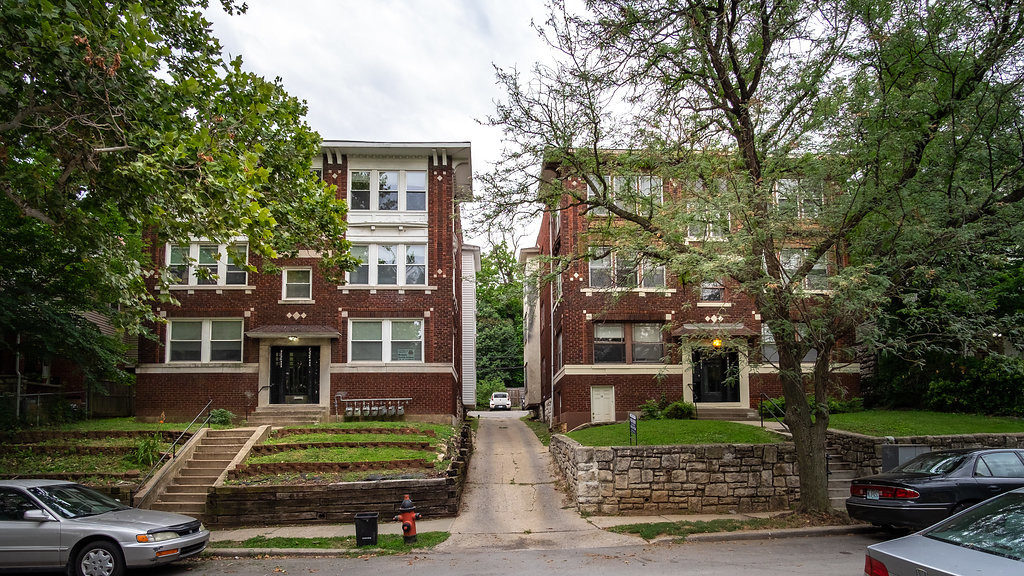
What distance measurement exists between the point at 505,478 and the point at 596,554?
653 centimetres

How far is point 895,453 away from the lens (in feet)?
47.9

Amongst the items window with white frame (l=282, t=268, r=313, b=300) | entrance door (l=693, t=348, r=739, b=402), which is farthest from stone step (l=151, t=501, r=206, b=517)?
entrance door (l=693, t=348, r=739, b=402)

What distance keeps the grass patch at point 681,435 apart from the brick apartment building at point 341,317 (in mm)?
6310

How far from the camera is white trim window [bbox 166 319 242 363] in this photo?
74.2 ft

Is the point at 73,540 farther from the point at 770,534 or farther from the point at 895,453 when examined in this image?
the point at 895,453

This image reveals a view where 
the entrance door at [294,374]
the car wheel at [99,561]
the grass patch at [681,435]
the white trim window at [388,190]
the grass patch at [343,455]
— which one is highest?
the white trim window at [388,190]

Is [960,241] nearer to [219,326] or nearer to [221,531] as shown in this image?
[221,531]

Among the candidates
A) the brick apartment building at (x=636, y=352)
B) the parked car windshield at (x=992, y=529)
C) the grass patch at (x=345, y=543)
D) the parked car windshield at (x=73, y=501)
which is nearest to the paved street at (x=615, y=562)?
the grass patch at (x=345, y=543)

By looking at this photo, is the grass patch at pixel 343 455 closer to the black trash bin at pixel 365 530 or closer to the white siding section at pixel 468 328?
the black trash bin at pixel 365 530

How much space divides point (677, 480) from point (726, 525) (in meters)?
1.63

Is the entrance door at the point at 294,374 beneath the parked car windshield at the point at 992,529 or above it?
above

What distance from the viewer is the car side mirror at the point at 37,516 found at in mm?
9523

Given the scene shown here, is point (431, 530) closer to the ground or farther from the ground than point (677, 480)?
closer to the ground

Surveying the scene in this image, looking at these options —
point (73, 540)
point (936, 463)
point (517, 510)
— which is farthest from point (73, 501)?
point (936, 463)
